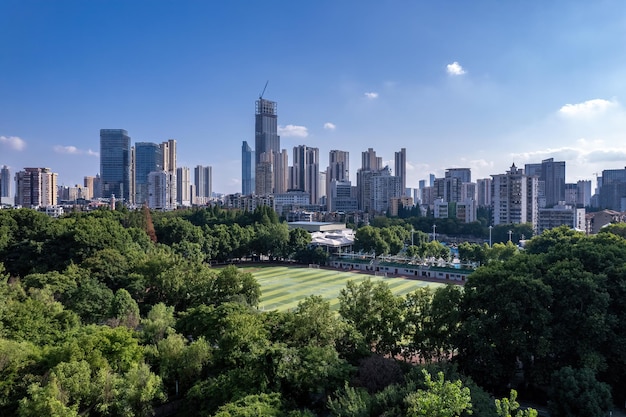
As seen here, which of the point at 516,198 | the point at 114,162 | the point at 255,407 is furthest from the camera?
the point at 114,162

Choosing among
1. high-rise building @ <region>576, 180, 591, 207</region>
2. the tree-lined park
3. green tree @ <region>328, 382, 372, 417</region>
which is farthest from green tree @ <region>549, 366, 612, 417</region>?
high-rise building @ <region>576, 180, 591, 207</region>

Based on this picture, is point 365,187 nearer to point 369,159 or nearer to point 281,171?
point 369,159

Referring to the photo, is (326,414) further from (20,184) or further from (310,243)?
(20,184)

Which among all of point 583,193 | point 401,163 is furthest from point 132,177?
point 583,193

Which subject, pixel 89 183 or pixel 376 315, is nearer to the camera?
pixel 376 315

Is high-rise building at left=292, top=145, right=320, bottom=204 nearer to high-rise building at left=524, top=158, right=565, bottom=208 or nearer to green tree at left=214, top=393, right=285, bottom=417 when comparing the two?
high-rise building at left=524, top=158, right=565, bottom=208

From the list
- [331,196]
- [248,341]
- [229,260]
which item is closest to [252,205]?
[331,196]
